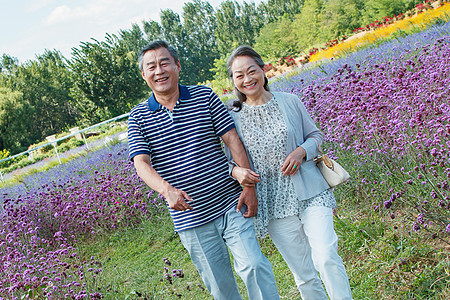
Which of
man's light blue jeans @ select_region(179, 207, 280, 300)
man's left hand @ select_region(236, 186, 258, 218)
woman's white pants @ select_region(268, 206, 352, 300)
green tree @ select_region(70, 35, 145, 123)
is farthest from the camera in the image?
green tree @ select_region(70, 35, 145, 123)

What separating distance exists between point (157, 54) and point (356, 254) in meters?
2.32

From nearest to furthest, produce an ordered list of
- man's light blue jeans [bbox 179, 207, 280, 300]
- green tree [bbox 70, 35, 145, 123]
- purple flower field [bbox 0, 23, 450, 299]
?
man's light blue jeans [bbox 179, 207, 280, 300] < purple flower field [bbox 0, 23, 450, 299] < green tree [bbox 70, 35, 145, 123]

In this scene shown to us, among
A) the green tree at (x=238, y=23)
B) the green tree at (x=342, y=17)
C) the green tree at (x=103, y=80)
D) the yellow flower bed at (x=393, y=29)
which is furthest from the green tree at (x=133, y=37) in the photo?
the yellow flower bed at (x=393, y=29)

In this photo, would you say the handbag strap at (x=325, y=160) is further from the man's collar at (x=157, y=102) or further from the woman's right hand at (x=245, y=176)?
the man's collar at (x=157, y=102)

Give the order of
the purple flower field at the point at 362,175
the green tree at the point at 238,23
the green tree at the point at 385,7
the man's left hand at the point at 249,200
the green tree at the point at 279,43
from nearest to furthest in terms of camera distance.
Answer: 1. the man's left hand at the point at 249,200
2. the purple flower field at the point at 362,175
3. the green tree at the point at 385,7
4. the green tree at the point at 279,43
5. the green tree at the point at 238,23

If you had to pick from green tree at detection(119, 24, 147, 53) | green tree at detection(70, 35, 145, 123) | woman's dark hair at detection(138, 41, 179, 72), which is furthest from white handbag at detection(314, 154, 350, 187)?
green tree at detection(119, 24, 147, 53)

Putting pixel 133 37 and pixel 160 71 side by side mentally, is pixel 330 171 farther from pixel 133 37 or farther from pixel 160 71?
pixel 133 37

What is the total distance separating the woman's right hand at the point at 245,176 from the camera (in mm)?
2506

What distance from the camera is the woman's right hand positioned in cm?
251

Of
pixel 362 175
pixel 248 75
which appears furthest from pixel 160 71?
pixel 362 175

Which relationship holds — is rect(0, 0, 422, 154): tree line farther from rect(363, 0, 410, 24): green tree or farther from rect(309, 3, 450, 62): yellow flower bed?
rect(309, 3, 450, 62): yellow flower bed

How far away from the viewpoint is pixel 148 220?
651cm

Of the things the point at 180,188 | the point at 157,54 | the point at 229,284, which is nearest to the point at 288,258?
the point at 229,284

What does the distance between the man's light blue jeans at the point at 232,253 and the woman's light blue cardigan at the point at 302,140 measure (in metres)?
0.40
